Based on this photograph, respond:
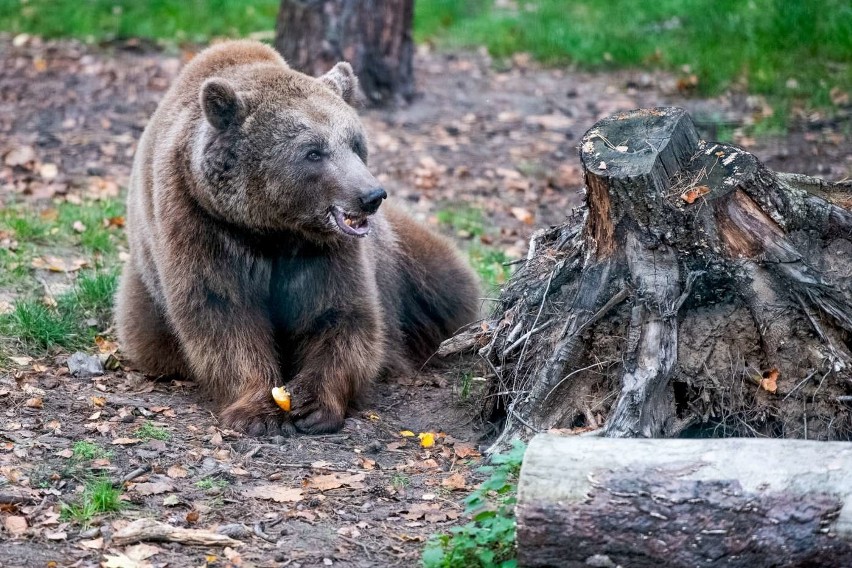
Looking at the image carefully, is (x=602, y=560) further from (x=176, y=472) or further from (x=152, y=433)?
(x=152, y=433)

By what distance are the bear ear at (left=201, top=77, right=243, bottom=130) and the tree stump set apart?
174cm

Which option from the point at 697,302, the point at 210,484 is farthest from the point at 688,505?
the point at 210,484

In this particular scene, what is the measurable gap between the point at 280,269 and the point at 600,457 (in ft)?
8.54

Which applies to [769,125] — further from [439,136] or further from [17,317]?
[17,317]

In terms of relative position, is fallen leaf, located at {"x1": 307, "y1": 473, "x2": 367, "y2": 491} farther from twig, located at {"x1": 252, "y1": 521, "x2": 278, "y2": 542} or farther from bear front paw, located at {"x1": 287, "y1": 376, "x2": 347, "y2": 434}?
bear front paw, located at {"x1": 287, "y1": 376, "x2": 347, "y2": 434}

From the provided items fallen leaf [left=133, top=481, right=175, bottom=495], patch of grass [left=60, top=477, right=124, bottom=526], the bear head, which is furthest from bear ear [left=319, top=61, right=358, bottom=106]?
patch of grass [left=60, top=477, right=124, bottom=526]

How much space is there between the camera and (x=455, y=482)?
15.4ft

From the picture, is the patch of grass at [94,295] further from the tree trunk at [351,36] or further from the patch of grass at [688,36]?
the patch of grass at [688,36]

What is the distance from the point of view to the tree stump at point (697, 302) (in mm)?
4539

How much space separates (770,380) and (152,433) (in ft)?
9.07

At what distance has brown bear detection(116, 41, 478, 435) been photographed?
5.35 meters

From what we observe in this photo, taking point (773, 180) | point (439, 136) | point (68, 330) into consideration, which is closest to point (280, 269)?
point (68, 330)

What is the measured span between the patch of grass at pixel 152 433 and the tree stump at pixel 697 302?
1.61 meters

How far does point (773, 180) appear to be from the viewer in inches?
186
